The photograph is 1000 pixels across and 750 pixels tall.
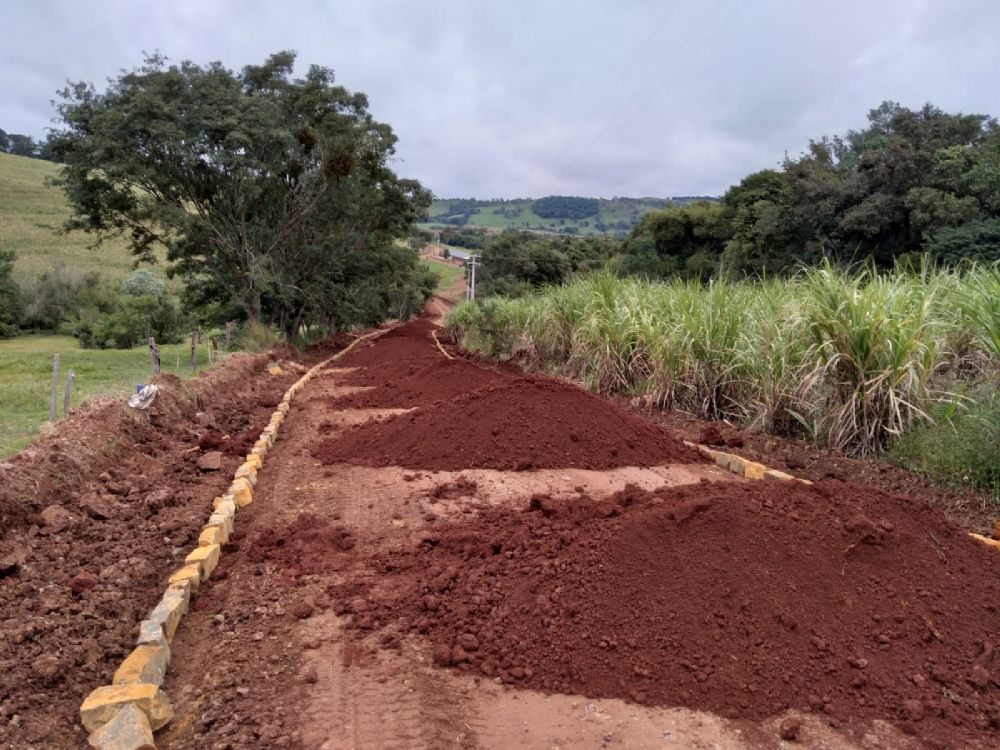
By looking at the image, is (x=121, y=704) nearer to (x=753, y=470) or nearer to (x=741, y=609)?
(x=741, y=609)

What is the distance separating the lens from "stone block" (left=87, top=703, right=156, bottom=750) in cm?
233

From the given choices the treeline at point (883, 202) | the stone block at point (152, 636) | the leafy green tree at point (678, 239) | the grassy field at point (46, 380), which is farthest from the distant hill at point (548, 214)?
the stone block at point (152, 636)

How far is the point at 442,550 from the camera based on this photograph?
3.95 m

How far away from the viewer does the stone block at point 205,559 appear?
3848 millimetres

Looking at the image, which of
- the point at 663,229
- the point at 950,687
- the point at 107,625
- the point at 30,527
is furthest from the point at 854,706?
the point at 663,229

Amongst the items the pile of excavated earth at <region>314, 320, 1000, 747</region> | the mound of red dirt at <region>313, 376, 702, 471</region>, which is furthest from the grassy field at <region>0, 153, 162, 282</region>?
the pile of excavated earth at <region>314, 320, 1000, 747</region>

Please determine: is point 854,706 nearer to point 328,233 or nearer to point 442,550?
point 442,550

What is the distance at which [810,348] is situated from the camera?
5617 mm

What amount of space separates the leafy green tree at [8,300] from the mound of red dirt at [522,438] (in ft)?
81.1

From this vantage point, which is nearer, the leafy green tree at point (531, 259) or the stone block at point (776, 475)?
the stone block at point (776, 475)

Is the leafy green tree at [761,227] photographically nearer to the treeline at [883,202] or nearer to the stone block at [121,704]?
the treeline at [883,202]

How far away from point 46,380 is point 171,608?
987cm

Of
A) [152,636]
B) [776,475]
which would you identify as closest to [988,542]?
[776,475]

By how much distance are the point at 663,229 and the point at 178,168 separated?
2440 cm
